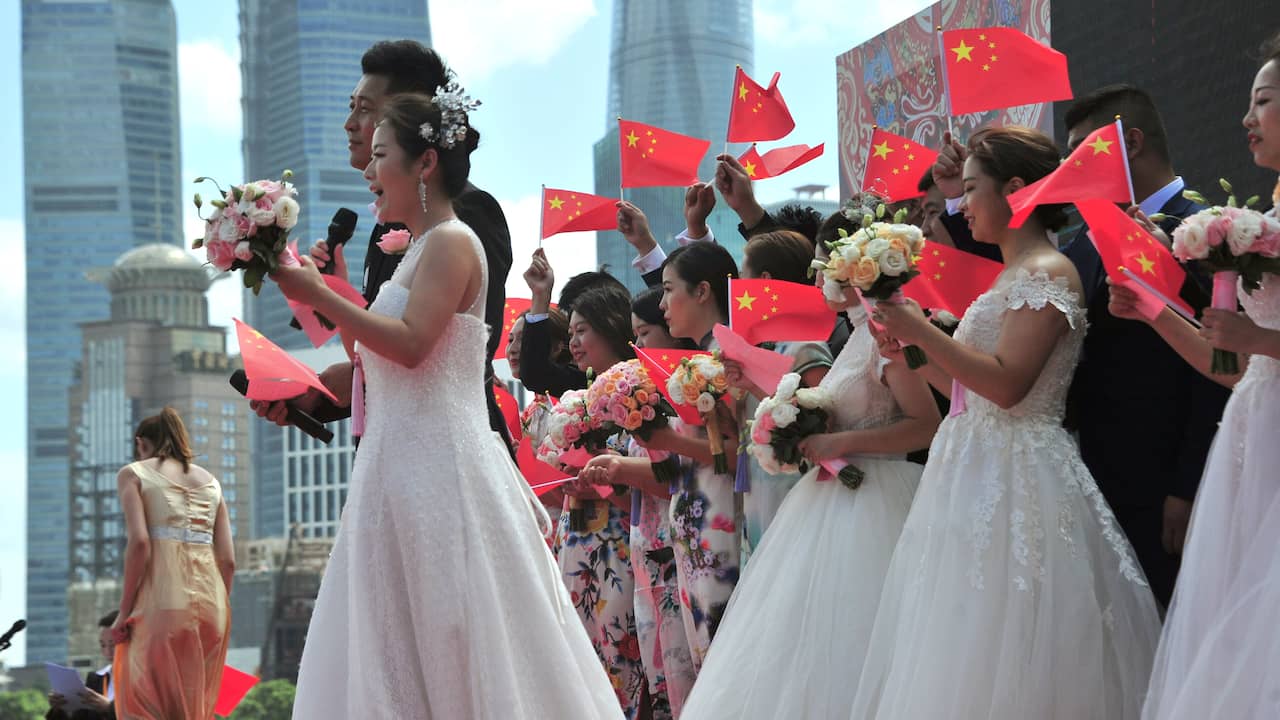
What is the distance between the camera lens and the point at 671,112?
354ft

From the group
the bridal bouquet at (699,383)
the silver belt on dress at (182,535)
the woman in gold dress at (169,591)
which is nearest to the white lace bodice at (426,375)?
the bridal bouquet at (699,383)

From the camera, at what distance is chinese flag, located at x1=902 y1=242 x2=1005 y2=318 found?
3982 millimetres

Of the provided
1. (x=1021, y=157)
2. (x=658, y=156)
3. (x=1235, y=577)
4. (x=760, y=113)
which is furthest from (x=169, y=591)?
(x=1235, y=577)

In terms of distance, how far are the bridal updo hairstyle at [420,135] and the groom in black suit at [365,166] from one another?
11.2 inches

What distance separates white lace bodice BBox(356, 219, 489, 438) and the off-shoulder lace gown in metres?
1.06

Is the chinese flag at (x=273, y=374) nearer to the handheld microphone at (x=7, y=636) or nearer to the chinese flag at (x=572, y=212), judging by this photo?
the handheld microphone at (x=7, y=636)

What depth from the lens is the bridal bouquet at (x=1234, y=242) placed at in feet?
9.36

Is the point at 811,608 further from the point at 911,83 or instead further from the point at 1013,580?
the point at 911,83

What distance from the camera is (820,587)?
396 cm

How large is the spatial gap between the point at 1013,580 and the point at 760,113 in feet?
9.20

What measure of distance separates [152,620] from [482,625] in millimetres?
4475

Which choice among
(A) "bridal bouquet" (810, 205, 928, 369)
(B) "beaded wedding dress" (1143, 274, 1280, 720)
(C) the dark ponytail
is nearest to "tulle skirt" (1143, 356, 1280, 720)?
(B) "beaded wedding dress" (1143, 274, 1280, 720)

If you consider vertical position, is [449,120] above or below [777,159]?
below

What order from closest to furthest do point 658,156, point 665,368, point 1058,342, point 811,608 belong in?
point 1058,342, point 811,608, point 665,368, point 658,156
